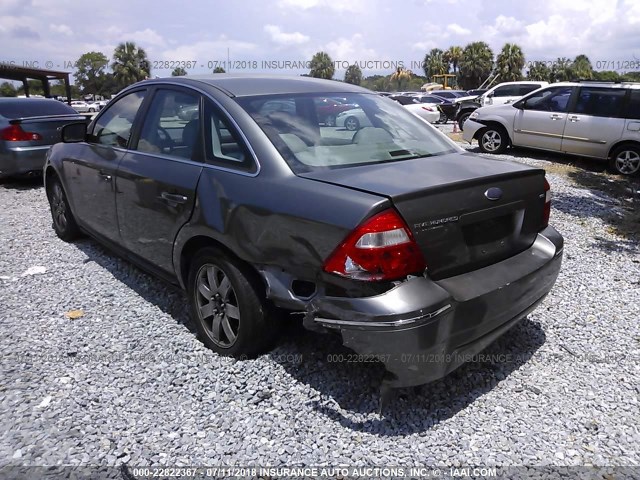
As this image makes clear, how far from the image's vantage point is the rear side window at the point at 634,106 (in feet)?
30.5

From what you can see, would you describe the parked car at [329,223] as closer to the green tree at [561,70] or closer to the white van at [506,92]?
the white van at [506,92]

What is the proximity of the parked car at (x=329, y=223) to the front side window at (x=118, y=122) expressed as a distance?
0.19 ft

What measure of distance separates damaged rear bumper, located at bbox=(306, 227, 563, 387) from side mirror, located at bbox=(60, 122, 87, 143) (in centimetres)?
325

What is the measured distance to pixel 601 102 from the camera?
974cm

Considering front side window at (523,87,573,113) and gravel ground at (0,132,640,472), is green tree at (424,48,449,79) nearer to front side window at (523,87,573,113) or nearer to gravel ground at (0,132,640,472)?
front side window at (523,87,573,113)

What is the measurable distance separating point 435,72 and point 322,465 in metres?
75.9

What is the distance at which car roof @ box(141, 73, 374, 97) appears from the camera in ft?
10.7

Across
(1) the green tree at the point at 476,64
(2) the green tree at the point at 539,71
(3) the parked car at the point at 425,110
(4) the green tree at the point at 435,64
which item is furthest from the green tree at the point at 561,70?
(3) the parked car at the point at 425,110

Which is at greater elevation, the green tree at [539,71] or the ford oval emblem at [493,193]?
the green tree at [539,71]

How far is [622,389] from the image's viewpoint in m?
2.89

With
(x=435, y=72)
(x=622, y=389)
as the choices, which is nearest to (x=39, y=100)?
(x=622, y=389)

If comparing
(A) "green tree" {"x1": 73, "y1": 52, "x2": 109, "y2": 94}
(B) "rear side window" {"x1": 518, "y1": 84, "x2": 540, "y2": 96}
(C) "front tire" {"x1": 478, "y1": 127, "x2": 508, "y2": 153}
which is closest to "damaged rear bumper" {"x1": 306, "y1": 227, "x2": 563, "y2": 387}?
(C) "front tire" {"x1": 478, "y1": 127, "x2": 508, "y2": 153}

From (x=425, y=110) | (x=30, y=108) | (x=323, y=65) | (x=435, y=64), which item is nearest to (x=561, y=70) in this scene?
(x=435, y=64)

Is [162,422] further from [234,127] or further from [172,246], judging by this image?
[234,127]
